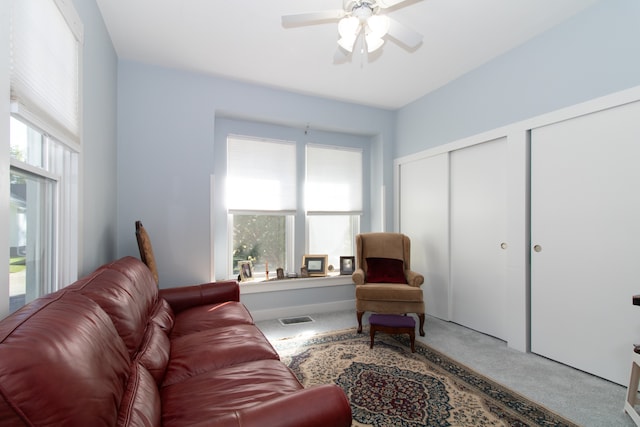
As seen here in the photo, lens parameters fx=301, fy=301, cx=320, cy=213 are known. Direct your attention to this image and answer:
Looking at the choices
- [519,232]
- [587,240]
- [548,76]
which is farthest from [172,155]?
[587,240]

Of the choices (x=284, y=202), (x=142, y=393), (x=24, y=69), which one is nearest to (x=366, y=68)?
(x=284, y=202)

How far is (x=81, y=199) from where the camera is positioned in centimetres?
193

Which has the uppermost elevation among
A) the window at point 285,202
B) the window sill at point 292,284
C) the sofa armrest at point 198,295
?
the window at point 285,202

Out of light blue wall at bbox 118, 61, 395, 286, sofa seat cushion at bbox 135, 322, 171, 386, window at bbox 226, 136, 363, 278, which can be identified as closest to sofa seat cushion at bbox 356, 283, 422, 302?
window at bbox 226, 136, 363, 278

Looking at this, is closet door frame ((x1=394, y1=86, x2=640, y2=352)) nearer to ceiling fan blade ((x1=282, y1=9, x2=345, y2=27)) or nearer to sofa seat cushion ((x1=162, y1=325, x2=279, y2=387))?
ceiling fan blade ((x1=282, y1=9, x2=345, y2=27))

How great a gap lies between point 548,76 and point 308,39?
2.14m

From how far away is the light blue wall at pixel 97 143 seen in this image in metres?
2.01

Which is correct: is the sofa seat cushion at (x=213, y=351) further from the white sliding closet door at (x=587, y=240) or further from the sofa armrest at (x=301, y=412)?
the white sliding closet door at (x=587, y=240)

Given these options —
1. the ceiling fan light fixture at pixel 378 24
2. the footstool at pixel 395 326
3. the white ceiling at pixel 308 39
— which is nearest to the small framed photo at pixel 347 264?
the footstool at pixel 395 326

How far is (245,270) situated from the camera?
12.3 ft

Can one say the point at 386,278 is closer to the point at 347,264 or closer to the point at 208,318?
the point at 347,264

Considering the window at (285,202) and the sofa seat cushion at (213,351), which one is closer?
the sofa seat cushion at (213,351)

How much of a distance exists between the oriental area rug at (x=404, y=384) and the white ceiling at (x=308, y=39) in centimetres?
251

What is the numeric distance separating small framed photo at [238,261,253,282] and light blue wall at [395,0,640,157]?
2.81 metres
